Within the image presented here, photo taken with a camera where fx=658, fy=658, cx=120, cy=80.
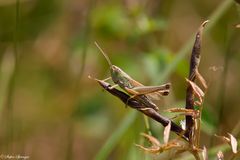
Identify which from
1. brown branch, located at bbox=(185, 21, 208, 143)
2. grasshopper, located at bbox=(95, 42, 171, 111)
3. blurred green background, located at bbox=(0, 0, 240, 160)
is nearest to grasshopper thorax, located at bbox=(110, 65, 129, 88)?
grasshopper, located at bbox=(95, 42, 171, 111)

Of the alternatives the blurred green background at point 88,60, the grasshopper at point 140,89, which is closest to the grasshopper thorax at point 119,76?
the grasshopper at point 140,89

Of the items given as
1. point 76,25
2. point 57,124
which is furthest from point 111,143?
point 76,25

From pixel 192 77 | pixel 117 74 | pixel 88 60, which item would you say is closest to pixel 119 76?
pixel 117 74

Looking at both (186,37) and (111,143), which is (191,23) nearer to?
(186,37)

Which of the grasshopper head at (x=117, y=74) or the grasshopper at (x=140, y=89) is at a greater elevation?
the grasshopper head at (x=117, y=74)

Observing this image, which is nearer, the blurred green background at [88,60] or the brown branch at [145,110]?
the brown branch at [145,110]

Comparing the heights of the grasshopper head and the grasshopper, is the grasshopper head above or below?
above

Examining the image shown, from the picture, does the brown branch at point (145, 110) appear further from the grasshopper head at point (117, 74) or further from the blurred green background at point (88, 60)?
the blurred green background at point (88, 60)

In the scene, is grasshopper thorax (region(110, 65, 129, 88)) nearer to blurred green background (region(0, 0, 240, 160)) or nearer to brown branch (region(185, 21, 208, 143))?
brown branch (region(185, 21, 208, 143))

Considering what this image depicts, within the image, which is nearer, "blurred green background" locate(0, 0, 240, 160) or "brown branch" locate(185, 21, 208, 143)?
"brown branch" locate(185, 21, 208, 143)
